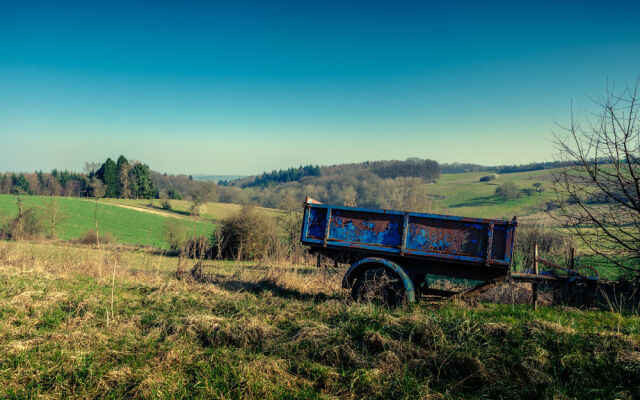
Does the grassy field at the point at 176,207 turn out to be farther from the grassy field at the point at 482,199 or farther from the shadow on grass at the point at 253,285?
the shadow on grass at the point at 253,285

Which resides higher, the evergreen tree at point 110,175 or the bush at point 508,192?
the bush at point 508,192

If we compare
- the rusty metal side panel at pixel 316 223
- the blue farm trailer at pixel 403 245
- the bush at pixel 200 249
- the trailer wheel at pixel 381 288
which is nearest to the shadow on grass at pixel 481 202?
the bush at pixel 200 249

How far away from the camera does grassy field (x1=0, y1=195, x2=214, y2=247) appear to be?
116ft

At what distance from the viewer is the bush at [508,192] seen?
57250mm

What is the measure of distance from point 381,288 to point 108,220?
146 feet

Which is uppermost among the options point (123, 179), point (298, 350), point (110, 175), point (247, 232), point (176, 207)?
point (110, 175)

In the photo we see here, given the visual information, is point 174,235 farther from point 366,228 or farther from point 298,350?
point 298,350

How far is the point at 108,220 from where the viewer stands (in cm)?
4188

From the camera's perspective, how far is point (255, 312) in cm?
564

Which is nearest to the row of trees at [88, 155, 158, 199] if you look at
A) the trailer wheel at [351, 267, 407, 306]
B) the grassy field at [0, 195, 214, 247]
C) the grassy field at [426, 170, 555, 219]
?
the grassy field at [0, 195, 214, 247]

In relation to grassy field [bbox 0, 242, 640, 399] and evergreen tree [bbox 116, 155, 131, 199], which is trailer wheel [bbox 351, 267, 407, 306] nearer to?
grassy field [bbox 0, 242, 640, 399]

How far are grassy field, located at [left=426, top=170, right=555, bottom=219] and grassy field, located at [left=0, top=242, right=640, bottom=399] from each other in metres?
34.9

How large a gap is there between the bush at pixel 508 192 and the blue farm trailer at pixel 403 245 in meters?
58.7

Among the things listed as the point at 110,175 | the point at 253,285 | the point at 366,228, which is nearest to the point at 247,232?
the point at 253,285
